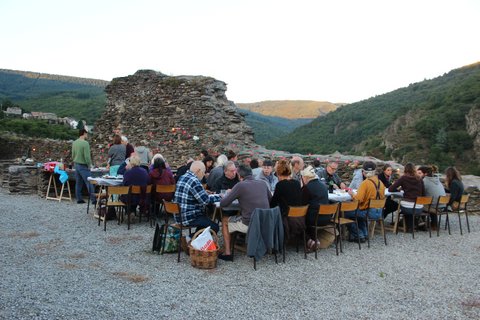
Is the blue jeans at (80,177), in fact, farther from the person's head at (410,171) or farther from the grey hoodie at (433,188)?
the grey hoodie at (433,188)

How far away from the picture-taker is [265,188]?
17.1 ft

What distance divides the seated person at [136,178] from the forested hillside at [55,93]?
34.8 meters

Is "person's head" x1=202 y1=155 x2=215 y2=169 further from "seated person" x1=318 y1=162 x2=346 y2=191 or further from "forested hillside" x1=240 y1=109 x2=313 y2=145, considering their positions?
"forested hillside" x1=240 y1=109 x2=313 y2=145

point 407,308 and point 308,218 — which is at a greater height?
point 308,218

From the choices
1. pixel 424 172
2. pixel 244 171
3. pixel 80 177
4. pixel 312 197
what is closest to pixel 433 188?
pixel 424 172

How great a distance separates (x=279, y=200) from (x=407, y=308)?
215 cm

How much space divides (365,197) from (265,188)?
2.09 m

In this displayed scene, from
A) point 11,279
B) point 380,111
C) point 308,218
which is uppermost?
point 380,111

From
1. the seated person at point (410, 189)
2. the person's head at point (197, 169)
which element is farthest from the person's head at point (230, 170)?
the seated person at point (410, 189)

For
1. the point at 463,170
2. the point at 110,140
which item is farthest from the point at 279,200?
the point at 463,170

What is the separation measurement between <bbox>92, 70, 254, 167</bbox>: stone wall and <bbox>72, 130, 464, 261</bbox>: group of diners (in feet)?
11.3

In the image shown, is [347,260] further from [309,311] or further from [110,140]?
[110,140]

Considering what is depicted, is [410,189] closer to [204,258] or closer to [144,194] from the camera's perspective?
[204,258]

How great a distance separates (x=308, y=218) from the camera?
5.70m
